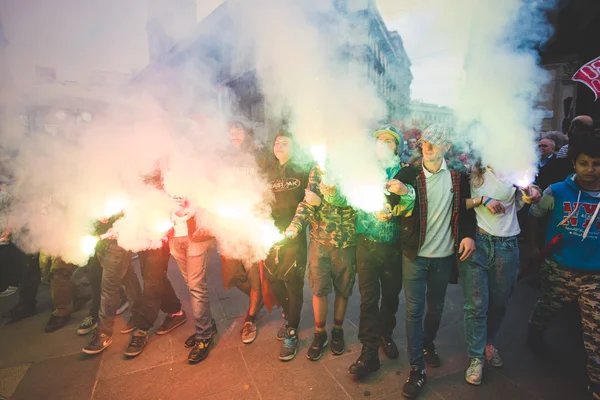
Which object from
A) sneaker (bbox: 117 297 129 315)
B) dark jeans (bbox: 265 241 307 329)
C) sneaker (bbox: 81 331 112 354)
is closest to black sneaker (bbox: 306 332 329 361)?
dark jeans (bbox: 265 241 307 329)

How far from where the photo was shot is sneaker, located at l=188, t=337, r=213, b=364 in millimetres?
3245

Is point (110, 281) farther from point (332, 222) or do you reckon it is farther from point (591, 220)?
point (591, 220)

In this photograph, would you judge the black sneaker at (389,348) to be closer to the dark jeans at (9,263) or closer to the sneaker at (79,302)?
the sneaker at (79,302)

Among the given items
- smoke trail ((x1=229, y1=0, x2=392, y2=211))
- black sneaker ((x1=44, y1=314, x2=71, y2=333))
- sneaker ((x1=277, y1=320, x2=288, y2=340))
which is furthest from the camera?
smoke trail ((x1=229, y1=0, x2=392, y2=211))

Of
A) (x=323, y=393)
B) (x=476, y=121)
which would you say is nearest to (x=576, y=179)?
(x=476, y=121)

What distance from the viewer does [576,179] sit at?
2.89m

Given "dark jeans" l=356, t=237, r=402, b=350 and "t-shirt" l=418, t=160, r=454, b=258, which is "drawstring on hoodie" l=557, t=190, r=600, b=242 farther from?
"dark jeans" l=356, t=237, r=402, b=350

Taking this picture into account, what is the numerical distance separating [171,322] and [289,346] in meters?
1.56

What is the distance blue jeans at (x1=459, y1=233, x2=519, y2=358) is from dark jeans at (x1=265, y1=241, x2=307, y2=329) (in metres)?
1.55

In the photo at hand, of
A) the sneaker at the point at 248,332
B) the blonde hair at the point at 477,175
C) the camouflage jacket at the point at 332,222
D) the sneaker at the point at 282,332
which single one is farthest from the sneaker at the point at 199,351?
the blonde hair at the point at 477,175

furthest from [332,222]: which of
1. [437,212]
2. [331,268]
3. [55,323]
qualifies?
[55,323]

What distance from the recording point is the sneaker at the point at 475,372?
285 centimetres

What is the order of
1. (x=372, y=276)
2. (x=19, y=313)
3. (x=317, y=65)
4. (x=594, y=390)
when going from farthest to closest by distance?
(x=317, y=65) → (x=19, y=313) → (x=372, y=276) → (x=594, y=390)

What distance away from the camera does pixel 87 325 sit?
389 centimetres
